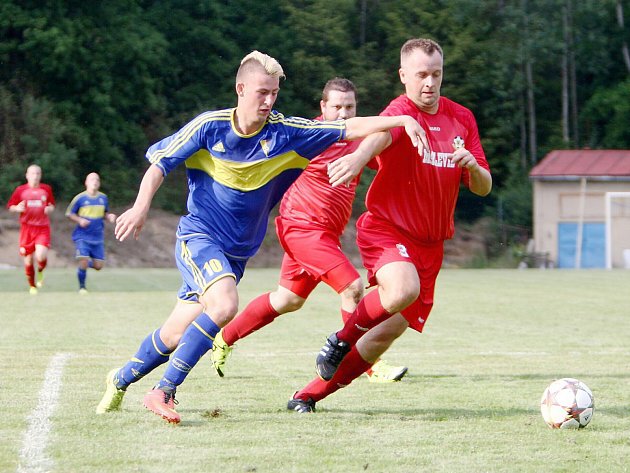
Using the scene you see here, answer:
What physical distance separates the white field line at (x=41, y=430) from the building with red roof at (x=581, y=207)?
2947 centimetres

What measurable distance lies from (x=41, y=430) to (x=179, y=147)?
1547 mm

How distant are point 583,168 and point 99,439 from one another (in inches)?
1302

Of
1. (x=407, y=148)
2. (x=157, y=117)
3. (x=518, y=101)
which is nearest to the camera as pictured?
(x=407, y=148)

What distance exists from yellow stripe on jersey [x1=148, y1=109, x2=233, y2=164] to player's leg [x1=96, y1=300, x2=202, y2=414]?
791 mm

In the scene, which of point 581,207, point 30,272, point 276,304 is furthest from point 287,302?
point 581,207

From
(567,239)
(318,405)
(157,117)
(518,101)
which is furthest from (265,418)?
(518,101)

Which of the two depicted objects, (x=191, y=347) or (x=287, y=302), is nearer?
(x=191, y=347)

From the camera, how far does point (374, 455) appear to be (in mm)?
4867

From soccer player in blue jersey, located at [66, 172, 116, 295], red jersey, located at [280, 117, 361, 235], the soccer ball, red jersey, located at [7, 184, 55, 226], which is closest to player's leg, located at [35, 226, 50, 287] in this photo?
red jersey, located at [7, 184, 55, 226]

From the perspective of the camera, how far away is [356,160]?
5.60 meters

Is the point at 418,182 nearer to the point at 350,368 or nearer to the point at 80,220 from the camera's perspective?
the point at 350,368

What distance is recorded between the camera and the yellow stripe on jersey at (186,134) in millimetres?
5820

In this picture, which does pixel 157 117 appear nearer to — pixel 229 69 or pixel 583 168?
pixel 229 69

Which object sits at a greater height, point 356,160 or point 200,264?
point 356,160
